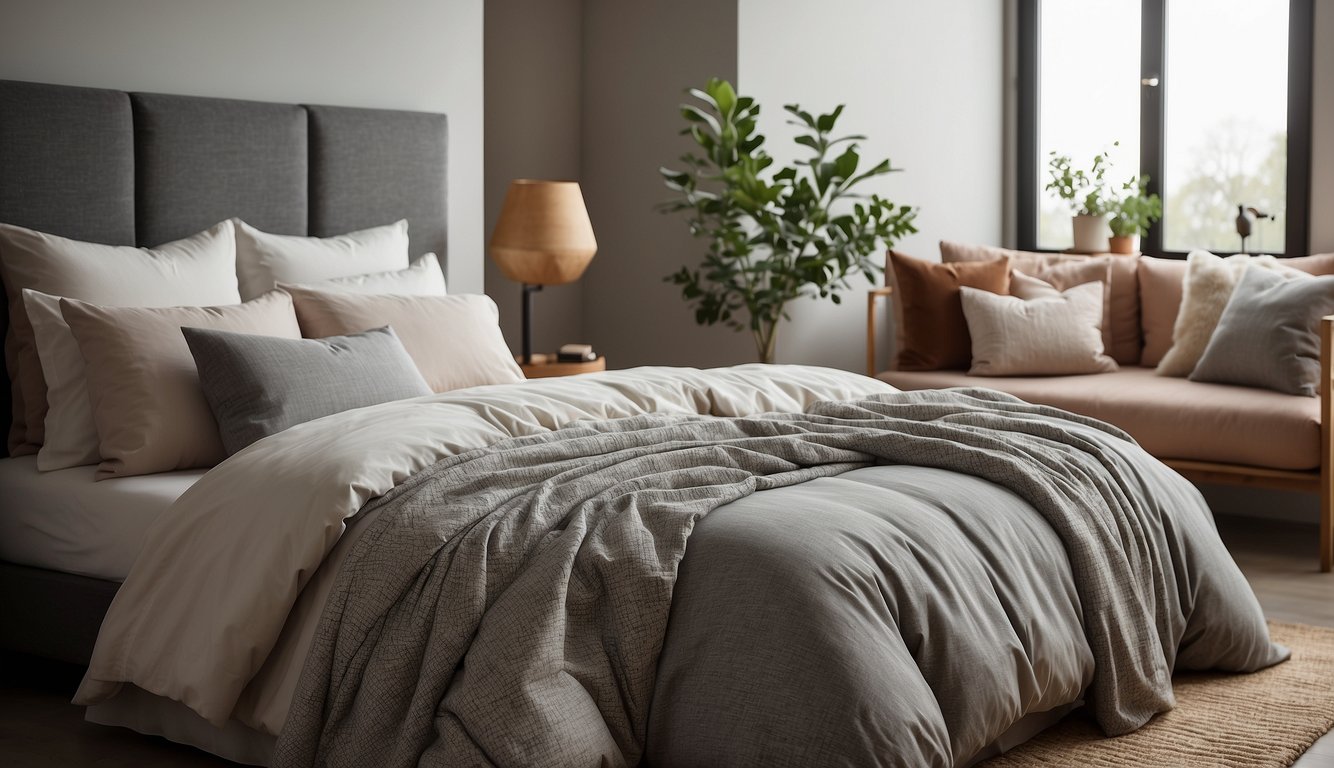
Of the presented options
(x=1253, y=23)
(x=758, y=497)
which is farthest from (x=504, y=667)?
(x=1253, y=23)

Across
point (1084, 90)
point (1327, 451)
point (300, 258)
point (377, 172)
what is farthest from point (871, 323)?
point (300, 258)

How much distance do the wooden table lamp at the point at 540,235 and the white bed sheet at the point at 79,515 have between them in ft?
6.25

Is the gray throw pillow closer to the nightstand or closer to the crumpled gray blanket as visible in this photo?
the crumpled gray blanket

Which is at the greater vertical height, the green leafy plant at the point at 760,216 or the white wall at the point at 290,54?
the white wall at the point at 290,54

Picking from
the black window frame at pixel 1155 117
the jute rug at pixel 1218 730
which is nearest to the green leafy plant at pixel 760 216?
the black window frame at pixel 1155 117

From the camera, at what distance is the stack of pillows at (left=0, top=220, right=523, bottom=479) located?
354 centimetres

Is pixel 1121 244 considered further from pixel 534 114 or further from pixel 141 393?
pixel 141 393

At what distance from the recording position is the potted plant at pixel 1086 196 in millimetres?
6762

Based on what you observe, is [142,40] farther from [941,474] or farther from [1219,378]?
[1219,378]

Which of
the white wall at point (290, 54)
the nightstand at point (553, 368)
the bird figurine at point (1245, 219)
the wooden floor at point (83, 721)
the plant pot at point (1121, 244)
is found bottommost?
the wooden floor at point (83, 721)

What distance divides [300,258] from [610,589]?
2.22 meters

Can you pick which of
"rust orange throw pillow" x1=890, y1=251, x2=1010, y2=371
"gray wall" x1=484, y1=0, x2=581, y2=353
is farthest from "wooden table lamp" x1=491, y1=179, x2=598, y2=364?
"rust orange throw pillow" x1=890, y1=251, x2=1010, y2=371

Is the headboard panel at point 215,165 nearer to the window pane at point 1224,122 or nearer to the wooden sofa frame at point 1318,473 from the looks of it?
the wooden sofa frame at point 1318,473

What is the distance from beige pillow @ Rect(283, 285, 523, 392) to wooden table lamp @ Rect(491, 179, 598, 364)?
83cm
